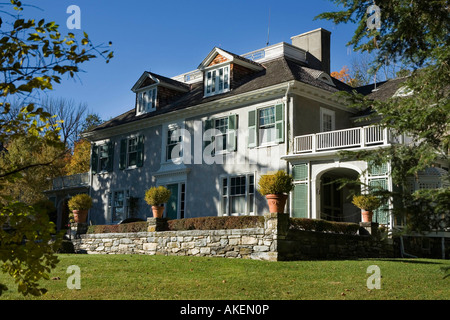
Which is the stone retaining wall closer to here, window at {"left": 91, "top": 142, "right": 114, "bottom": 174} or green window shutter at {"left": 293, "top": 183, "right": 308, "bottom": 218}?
green window shutter at {"left": 293, "top": 183, "right": 308, "bottom": 218}

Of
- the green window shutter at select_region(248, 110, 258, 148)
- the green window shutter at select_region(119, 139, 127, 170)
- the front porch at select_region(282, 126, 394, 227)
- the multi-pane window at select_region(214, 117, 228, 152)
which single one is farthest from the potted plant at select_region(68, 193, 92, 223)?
the front porch at select_region(282, 126, 394, 227)

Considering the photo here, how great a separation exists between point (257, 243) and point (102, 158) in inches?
617

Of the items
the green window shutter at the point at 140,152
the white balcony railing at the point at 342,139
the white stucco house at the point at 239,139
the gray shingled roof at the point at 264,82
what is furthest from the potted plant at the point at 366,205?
the green window shutter at the point at 140,152

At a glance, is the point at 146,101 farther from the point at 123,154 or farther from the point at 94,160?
the point at 94,160

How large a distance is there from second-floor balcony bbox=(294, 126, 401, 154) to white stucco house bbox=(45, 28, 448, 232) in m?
0.04

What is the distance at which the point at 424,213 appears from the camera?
7.66 metres

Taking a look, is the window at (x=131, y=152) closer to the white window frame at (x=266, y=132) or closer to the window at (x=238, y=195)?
the window at (x=238, y=195)

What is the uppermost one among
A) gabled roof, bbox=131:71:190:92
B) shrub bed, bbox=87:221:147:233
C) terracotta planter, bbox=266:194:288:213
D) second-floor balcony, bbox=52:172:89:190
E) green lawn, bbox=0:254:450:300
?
gabled roof, bbox=131:71:190:92

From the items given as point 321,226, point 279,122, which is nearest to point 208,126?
point 279,122

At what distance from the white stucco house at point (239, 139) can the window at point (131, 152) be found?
52 mm

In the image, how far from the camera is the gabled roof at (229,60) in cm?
2255

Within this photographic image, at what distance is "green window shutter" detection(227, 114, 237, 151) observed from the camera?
21062 mm
